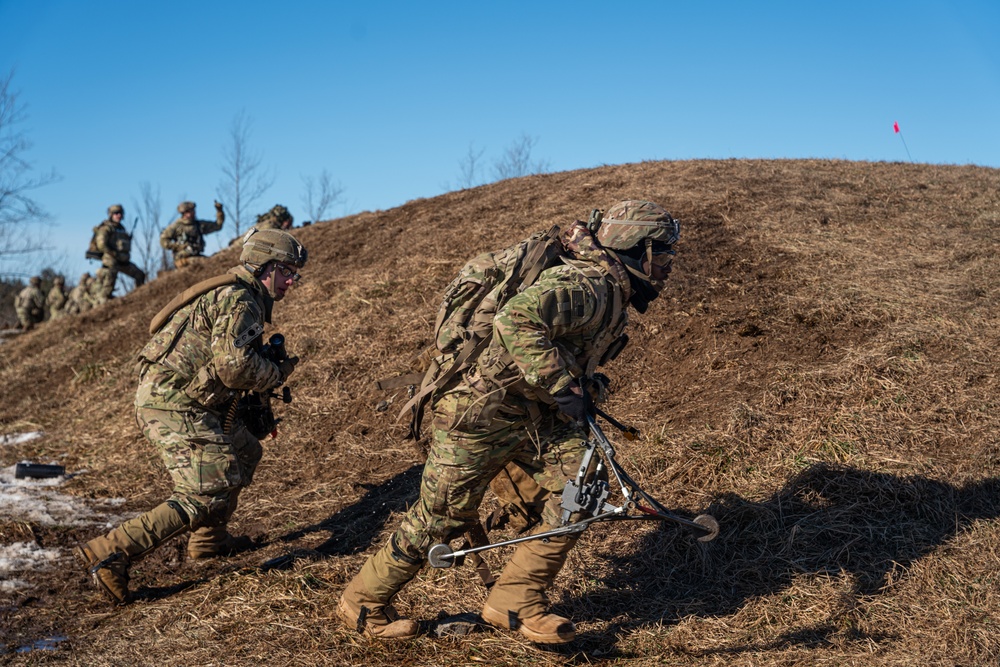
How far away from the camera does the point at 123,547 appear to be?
5285 millimetres

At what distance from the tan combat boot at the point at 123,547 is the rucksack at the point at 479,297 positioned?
2.01 meters

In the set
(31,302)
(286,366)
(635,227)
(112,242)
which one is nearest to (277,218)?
(112,242)

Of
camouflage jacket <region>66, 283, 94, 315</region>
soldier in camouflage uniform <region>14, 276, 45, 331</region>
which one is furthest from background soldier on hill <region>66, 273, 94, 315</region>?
soldier in camouflage uniform <region>14, 276, 45, 331</region>

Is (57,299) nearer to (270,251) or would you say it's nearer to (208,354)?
(208,354)

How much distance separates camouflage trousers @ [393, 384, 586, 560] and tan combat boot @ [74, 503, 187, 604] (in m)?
1.88

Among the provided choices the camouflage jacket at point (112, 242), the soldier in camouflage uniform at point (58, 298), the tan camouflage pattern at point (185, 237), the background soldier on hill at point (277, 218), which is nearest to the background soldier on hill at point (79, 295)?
the soldier in camouflage uniform at point (58, 298)

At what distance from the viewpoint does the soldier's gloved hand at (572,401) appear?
4.01 m

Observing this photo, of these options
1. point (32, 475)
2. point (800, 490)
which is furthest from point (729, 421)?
point (32, 475)

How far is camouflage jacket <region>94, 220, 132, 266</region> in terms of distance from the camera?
18.0m

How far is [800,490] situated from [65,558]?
5.40 m

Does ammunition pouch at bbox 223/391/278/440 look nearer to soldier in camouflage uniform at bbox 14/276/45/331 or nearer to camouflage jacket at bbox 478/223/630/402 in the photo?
camouflage jacket at bbox 478/223/630/402

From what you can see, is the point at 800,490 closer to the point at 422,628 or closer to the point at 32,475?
the point at 422,628

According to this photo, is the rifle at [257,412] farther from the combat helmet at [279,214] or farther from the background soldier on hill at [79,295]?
the background soldier on hill at [79,295]

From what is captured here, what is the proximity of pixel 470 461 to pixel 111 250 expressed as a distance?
1626cm
